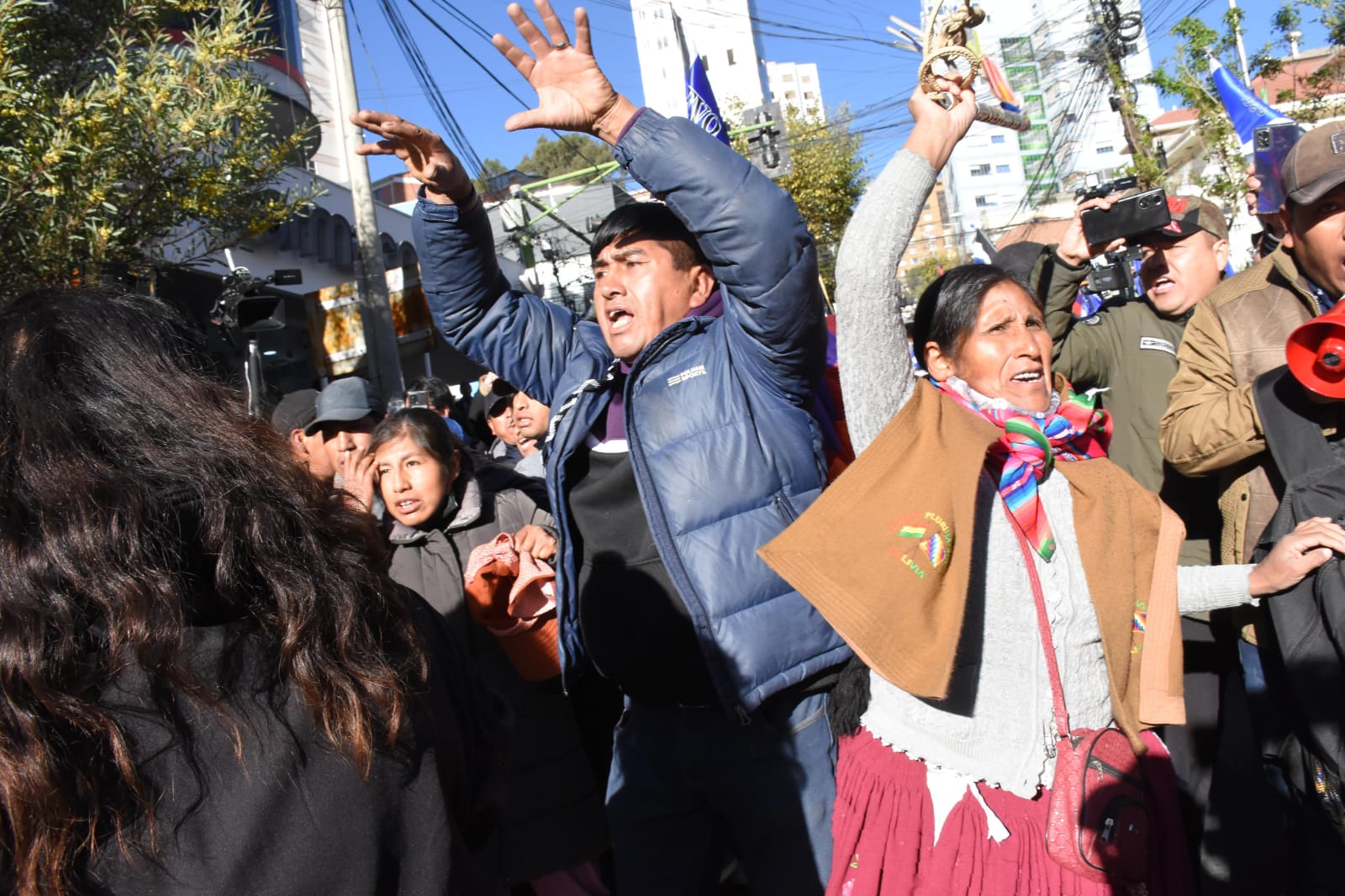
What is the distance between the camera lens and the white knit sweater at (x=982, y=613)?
2080mm

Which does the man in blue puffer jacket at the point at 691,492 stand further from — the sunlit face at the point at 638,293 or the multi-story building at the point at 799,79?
the multi-story building at the point at 799,79

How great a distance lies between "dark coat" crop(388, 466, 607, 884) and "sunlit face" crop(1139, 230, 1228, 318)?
278cm

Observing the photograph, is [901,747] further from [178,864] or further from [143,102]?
[143,102]

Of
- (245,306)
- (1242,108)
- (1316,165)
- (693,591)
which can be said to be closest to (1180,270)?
(1242,108)

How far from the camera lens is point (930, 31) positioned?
7.41 ft

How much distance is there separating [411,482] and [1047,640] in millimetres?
2161

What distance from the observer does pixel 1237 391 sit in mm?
2750

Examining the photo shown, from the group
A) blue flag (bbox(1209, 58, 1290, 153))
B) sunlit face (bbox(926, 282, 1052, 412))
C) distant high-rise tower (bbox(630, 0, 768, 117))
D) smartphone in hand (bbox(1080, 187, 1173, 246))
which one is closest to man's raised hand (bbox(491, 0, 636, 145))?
sunlit face (bbox(926, 282, 1052, 412))

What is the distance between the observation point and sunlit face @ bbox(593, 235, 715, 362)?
101 inches

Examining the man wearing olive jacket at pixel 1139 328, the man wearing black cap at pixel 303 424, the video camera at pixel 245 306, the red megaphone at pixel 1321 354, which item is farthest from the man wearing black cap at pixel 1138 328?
the video camera at pixel 245 306

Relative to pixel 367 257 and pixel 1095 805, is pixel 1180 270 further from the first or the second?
pixel 367 257

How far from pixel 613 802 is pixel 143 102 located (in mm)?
6158

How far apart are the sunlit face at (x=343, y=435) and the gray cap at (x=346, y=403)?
3cm

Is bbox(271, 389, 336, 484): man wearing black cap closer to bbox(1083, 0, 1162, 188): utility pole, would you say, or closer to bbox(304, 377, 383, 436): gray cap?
bbox(304, 377, 383, 436): gray cap
